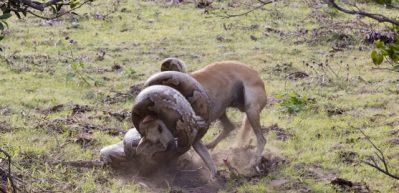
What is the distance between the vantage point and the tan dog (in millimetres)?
7383

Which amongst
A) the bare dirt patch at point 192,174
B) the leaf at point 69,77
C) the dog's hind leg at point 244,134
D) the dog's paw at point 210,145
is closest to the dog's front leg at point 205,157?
the bare dirt patch at point 192,174

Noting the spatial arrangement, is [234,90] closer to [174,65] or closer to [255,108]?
[255,108]

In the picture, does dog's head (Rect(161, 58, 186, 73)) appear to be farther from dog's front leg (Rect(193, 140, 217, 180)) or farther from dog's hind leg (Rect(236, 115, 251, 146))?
dog's hind leg (Rect(236, 115, 251, 146))

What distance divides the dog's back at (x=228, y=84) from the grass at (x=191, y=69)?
814 mm

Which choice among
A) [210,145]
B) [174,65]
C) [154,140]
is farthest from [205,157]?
[174,65]

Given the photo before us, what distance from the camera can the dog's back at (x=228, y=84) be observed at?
738cm

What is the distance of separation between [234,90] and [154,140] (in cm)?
125

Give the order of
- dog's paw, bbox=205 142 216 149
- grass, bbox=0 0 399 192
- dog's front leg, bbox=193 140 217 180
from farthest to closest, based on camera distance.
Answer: dog's paw, bbox=205 142 216 149 → grass, bbox=0 0 399 192 → dog's front leg, bbox=193 140 217 180

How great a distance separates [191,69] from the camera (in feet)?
38.3

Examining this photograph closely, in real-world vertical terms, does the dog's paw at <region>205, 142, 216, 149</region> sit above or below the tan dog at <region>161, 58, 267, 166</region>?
below

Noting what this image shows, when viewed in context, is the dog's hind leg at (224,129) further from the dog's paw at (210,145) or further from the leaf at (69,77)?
the leaf at (69,77)

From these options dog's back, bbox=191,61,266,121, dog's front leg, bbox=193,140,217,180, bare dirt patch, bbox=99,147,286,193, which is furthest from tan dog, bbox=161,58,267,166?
dog's front leg, bbox=193,140,217,180

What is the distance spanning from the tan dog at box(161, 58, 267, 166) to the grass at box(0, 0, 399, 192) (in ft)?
2.09

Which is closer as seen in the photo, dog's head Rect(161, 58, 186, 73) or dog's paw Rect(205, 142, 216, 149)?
dog's head Rect(161, 58, 186, 73)
